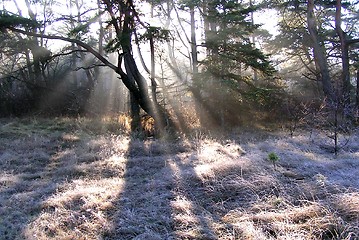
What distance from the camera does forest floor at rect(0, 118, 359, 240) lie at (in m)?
3.38

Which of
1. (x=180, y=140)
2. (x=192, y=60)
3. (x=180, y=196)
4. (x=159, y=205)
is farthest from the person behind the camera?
(x=192, y=60)

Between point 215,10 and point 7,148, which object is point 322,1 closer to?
point 215,10

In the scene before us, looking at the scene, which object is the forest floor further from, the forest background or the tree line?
the tree line

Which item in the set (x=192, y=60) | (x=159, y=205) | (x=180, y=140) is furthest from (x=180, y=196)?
(x=192, y=60)

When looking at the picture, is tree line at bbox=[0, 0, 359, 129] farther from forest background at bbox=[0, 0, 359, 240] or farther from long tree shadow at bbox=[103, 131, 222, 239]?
long tree shadow at bbox=[103, 131, 222, 239]

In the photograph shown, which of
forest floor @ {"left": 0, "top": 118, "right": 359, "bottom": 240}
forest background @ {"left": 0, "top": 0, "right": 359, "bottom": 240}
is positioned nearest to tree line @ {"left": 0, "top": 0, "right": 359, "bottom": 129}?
forest background @ {"left": 0, "top": 0, "right": 359, "bottom": 240}

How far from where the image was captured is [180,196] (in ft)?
14.3

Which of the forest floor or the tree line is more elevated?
the tree line

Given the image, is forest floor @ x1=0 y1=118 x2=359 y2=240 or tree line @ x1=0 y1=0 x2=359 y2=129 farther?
tree line @ x1=0 y1=0 x2=359 y2=129

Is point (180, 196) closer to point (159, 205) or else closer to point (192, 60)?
point (159, 205)

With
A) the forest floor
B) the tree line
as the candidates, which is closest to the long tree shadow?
the forest floor

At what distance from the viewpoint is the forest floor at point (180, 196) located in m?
3.38

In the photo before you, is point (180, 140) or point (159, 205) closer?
point (159, 205)

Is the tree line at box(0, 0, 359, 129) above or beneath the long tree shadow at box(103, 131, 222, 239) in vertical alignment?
above
